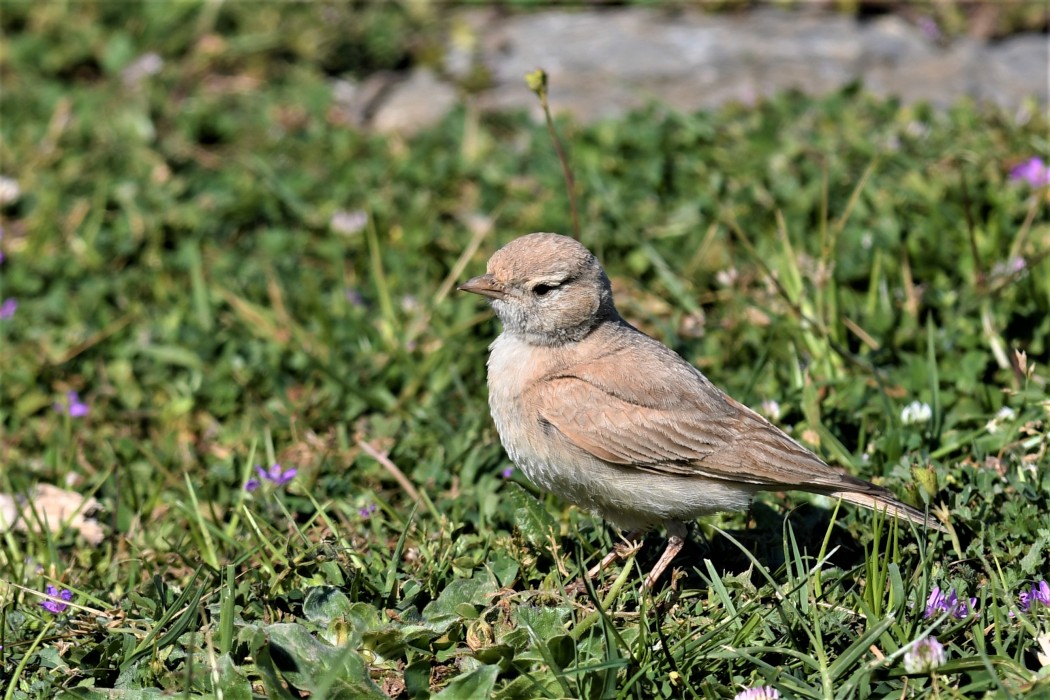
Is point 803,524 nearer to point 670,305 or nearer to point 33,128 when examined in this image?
point 670,305

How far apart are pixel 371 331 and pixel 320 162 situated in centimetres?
231

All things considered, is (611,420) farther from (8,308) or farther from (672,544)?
(8,308)

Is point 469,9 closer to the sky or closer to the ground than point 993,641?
closer to the sky

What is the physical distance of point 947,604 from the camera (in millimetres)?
4320

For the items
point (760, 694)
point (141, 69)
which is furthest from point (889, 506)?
point (141, 69)

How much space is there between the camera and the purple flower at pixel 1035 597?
427 centimetres

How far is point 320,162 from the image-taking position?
28.7 ft

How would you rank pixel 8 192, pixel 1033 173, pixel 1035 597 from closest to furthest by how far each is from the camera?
pixel 1035 597 → pixel 1033 173 → pixel 8 192

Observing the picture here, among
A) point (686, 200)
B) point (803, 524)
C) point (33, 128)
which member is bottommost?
point (803, 524)

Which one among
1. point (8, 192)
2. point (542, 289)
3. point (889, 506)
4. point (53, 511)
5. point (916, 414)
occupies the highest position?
point (542, 289)

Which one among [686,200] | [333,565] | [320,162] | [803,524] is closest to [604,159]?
[686,200]

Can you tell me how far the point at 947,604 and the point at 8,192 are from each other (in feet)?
21.8

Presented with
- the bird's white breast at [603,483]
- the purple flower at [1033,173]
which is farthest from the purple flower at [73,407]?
the purple flower at [1033,173]

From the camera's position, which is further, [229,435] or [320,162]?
[320,162]
